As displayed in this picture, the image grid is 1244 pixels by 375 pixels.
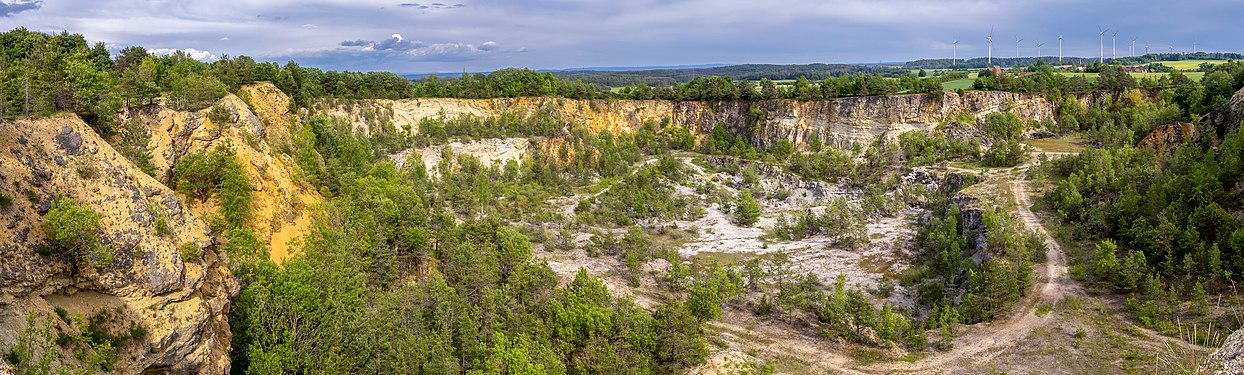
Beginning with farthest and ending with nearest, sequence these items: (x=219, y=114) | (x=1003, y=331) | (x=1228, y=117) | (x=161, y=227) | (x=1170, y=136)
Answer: (x=1170, y=136) < (x=1228, y=117) < (x=1003, y=331) < (x=219, y=114) < (x=161, y=227)

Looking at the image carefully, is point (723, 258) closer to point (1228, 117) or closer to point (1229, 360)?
point (1228, 117)

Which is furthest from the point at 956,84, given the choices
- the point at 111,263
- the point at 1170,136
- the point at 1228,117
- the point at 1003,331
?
the point at 111,263

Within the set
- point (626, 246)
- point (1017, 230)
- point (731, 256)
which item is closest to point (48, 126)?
point (626, 246)

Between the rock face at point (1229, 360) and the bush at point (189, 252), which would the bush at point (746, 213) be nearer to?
the rock face at point (1229, 360)

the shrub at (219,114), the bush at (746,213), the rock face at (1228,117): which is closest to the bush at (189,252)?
the shrub at (219,114)

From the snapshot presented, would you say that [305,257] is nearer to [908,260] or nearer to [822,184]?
[908,260]

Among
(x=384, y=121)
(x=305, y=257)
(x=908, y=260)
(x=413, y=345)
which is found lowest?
(x=908, y=260)
